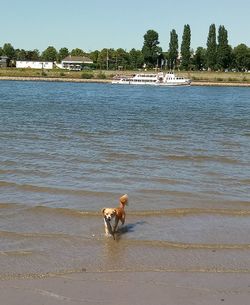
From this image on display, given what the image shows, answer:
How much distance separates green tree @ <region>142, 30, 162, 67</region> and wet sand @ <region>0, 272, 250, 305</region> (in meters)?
149

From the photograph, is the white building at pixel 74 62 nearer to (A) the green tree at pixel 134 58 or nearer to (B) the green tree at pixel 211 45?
(A) the green tree at pixel 134 58

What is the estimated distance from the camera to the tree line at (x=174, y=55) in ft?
448

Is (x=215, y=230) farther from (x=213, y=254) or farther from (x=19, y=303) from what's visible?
(x=19, y=303)

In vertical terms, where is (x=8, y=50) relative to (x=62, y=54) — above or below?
above

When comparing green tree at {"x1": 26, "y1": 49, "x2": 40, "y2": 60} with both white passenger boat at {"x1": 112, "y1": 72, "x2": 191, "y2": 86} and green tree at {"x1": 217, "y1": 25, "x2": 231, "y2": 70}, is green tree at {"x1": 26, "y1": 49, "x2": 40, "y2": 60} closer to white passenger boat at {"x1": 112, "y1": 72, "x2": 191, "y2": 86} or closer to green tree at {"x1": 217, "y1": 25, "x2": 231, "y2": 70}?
white passenger boat at {"x1": 112, "y1": 72, "x2": 191, "y2": 86}

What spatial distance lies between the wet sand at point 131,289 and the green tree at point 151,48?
149 meters

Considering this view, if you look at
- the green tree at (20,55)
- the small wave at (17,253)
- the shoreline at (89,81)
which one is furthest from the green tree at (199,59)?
the small wave at (17,253)

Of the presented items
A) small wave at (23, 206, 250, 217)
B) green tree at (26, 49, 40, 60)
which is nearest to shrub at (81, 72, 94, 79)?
green tree at (26, 49, 40, 60)

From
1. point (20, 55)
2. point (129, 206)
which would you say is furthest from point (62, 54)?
point (129, 206)

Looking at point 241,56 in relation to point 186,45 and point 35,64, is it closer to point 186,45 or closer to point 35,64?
point 186,45

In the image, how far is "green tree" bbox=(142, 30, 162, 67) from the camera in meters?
154

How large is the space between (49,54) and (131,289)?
18393 centimetres

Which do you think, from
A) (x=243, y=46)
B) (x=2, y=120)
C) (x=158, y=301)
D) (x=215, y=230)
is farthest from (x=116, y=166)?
(x=243, y=46)

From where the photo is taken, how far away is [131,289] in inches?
285
